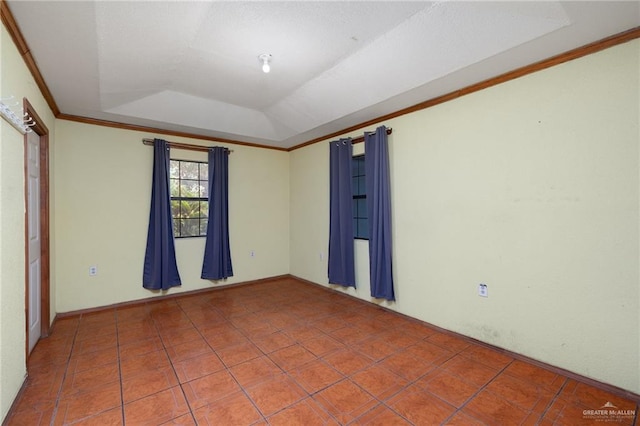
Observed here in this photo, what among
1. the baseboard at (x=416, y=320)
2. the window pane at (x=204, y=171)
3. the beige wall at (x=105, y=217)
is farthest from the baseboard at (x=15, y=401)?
the window pane at (x=204, y=171)

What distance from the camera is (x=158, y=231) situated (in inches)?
154

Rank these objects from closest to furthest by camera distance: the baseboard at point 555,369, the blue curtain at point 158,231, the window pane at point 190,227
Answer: the baseboard at point 555,369 < the blue curtain at point 158,231 < the window pane at point 190,227

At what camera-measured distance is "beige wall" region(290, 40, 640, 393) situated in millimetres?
1972

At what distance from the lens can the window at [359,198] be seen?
413 cm

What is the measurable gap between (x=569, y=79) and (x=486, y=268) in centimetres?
162

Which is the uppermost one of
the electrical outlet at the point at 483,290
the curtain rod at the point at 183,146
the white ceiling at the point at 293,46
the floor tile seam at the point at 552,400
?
the white ceiling at the point at 293,46

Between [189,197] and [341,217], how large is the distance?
231cm

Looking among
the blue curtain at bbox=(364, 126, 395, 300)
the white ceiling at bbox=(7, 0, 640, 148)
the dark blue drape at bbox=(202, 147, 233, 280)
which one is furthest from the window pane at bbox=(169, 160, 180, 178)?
the blue curtain at bbox=(364, 126, 395, 300)

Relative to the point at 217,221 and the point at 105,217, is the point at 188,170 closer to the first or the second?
the point at 217,221

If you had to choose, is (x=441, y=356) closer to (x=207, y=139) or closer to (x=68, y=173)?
(x=207, y=139)

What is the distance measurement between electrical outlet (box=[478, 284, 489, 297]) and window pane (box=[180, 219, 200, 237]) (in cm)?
382

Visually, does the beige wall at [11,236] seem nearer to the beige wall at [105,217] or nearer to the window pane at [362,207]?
the beige wall at [105,217]

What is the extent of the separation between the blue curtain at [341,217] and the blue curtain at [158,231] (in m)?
2.28

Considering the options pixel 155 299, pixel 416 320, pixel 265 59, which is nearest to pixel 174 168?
pixel 155 299
